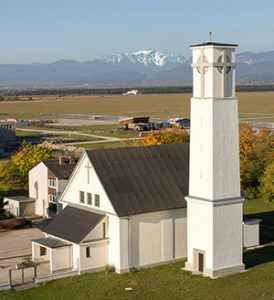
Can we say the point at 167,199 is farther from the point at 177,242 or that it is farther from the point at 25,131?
the point at 25,131

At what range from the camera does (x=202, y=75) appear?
28703 mm

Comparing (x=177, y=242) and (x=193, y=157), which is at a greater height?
(x=193, y=157)

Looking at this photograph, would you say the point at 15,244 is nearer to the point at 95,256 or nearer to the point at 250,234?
the point at 95,256

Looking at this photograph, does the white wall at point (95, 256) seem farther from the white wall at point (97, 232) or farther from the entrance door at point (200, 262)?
the entrance door at point (200, 262)

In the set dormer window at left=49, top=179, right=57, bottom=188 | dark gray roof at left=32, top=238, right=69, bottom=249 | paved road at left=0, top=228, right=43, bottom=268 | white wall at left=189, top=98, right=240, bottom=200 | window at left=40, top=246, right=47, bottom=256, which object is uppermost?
white wall at left=189, top=98, right=240, bottom=200

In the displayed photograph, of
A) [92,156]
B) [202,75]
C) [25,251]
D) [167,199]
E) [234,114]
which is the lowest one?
[25,251]

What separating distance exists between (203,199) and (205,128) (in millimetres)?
3558

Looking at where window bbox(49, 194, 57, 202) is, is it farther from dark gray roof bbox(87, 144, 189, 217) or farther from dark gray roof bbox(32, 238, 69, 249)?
dark gray roof bbox(87, 144, 189, 217)

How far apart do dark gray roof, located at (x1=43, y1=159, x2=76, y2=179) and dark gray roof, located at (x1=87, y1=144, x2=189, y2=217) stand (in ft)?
39.4

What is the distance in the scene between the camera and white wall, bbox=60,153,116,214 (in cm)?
3130

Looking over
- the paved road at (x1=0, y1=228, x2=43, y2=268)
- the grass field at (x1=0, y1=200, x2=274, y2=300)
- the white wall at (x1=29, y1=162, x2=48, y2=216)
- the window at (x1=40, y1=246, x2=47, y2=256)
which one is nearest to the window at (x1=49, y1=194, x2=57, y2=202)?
the white wall at (x1=29, y1=162, x2=48, y2=216)

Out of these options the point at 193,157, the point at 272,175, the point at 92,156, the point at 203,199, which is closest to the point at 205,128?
the point at 193,157

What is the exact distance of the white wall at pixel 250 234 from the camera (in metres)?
34.4

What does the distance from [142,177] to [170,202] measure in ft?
6.97
